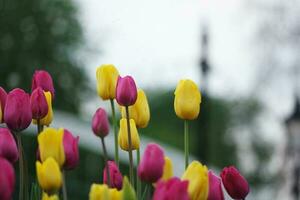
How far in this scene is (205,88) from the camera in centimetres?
1317

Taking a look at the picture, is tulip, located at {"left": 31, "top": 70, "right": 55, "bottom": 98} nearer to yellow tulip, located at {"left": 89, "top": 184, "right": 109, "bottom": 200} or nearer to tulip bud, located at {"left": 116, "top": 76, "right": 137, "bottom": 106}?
tulip bud, located at {"left": 116, "top": 76, "right": 137, "bottom": 106}

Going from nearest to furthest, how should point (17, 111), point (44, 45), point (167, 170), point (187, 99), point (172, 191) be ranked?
1. point (172, 191)
2. point (167, 170)
3. point (17, 111)
4. point (187, 99)
5. point (44, 45)

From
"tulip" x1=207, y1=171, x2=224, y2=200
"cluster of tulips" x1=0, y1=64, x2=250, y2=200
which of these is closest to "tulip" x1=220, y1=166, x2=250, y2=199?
"cluster of tulips" x1=0, y1=64, x2=250, y2=200

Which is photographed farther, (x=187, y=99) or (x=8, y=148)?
(x=187, y=99)

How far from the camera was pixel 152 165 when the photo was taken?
5.42 feet

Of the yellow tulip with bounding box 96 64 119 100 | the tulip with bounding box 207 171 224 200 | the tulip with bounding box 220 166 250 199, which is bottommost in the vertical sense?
the tulip with bounding box 220 166 250 199

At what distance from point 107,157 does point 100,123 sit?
3.9 inches

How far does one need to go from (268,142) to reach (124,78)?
49.7m

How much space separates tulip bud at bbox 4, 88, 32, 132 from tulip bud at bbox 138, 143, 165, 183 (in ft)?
1.14

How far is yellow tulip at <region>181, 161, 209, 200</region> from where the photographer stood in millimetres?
1610

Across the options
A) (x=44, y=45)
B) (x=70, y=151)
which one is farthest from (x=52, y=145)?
(x=44, y=45)

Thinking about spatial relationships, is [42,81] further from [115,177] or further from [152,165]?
[152,165]

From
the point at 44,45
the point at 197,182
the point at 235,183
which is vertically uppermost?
the point at 197,182

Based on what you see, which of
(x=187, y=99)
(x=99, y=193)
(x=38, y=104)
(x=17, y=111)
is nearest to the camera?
(x=99, y=193)
